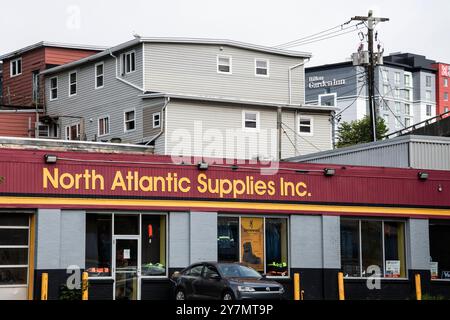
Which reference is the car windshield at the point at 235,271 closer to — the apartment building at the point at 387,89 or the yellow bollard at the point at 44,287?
the yellow bollard at the point at 44,287

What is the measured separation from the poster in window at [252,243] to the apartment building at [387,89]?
257 feet

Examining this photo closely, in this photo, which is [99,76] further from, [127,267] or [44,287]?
[44,287]

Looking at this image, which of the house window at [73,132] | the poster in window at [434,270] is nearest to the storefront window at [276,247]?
the poster in window at [434,270]

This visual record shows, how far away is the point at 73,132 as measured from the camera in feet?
172

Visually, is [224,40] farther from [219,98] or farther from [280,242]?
[280,242]

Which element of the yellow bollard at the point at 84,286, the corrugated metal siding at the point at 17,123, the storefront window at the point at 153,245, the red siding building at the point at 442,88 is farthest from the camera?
the red siding building at the point at 442,88

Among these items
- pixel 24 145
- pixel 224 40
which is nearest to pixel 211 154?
pixel 224 40

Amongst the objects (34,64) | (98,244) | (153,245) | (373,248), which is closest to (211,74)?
(34,64)

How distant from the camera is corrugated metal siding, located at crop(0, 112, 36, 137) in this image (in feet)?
171

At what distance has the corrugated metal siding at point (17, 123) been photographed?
52.1 meters

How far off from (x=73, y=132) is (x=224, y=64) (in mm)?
10474

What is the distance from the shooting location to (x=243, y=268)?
26172mm

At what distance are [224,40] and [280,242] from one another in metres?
19.9

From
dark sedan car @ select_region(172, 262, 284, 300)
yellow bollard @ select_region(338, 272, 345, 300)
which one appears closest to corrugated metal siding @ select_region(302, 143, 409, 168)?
yellow bollard @ select_region(338, 272, 345, 300)
